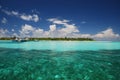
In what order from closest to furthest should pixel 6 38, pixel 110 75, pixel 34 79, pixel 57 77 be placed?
pixel 34 79 < pixel 57 77 < pixel 110 75 < pixel 6 38

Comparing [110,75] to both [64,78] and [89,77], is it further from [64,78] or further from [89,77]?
[64,78]

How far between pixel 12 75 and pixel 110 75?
8.54 m

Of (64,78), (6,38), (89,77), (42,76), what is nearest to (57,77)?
(64,78)

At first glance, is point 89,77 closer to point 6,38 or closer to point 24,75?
point 24,75

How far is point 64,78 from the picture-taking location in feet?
32.9

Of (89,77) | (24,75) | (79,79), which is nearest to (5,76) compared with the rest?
(24,75)

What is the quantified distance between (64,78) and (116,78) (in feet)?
14.2

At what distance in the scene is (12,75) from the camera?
10.4 meters

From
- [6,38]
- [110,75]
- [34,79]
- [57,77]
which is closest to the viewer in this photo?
[34,79]

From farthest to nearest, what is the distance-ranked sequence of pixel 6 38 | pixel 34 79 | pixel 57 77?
pixel 6 38 → pixel 57 77 → pixel 34 79

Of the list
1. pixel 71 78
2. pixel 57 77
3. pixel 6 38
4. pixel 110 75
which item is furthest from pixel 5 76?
pixel 6 38

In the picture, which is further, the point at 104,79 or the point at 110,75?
the point at 110,75

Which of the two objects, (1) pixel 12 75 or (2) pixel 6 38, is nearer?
(1) pixel 12 75

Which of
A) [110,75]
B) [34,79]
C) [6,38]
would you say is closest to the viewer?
[34,79]
